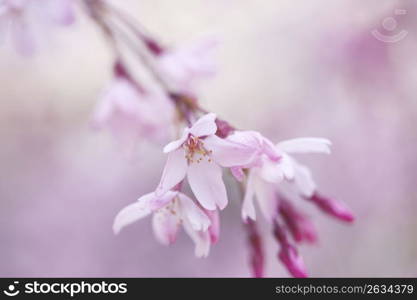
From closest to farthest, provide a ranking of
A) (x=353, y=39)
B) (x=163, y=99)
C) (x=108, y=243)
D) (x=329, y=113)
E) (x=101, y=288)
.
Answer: (x=101, y=288) < (x=163, y=99) < (x=353, y=39) < (x=329, y=113) < (x=108, y=243)

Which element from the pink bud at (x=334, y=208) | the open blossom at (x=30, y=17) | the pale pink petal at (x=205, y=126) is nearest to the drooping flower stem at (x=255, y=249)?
the pink bud at (x=334, y=208)

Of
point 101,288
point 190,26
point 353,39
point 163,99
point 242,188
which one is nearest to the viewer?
point 242,188

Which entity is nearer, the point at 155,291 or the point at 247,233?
the point at 247,233

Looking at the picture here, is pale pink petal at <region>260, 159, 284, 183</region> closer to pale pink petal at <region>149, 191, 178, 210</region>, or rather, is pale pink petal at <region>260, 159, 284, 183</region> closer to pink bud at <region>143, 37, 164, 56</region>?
pale pink petal at <region>149, 191, 178, 210</region>

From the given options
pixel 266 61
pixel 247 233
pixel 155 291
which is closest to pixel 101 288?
pixel 155 291

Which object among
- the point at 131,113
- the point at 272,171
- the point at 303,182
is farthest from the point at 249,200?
the point at 131,113

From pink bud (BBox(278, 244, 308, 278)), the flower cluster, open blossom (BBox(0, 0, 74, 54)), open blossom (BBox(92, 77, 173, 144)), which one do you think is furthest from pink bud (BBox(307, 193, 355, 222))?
open blossom (BBox(0, 0, 74, 54))

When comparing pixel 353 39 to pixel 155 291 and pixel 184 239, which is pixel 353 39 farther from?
pixel 155 291
